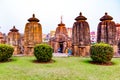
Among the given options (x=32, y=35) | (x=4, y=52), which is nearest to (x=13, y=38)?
(x=32, y=35)

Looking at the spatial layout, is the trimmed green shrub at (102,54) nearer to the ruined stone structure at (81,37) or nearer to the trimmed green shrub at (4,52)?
the ruined stone structure at (81,37)

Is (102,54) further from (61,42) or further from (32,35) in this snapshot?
(61,42)

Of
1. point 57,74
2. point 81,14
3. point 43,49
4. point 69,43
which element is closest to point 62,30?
point 69,43

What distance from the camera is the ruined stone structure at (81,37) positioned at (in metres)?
18.9

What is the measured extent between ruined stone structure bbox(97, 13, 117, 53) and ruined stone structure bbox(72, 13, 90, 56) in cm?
183

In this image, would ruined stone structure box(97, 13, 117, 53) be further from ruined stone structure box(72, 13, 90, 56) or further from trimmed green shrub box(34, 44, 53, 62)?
trimmed green shrub box(34, 44, 53, 62)

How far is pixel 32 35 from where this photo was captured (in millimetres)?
19703

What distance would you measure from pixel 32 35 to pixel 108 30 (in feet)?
26.9

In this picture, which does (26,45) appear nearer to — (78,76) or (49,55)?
(49,55)

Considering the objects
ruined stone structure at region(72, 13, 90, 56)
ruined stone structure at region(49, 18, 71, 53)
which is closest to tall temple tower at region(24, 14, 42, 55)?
ruined stone structure at region(72, 13, 90, 56)

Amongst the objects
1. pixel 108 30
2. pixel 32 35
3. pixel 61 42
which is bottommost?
pixel 61 42

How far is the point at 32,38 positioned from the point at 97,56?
832 centimetres

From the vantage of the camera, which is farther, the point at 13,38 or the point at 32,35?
the point at 13,38

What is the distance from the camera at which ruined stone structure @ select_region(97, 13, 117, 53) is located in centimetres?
1942
